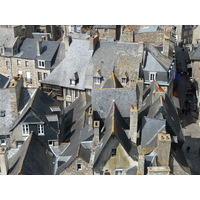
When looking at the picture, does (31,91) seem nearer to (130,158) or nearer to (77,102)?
(77,102)

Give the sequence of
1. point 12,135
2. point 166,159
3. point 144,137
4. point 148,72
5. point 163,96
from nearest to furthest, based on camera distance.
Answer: point 166,159
point 144,137
point 12,135
point 163,96
point 148,72

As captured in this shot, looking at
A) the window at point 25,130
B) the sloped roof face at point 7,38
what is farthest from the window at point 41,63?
the window at point 25,130

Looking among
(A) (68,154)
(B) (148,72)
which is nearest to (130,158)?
(A) (68,154)

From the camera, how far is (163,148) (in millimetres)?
22234

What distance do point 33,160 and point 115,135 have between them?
5863mm

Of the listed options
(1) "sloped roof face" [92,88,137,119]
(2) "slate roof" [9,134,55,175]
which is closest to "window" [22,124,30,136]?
(2) "slate roof" [9,134,55,175]

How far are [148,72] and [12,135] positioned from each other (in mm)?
18378

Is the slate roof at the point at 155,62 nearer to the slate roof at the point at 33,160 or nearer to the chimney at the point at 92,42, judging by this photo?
the chimney at the point at 92,42

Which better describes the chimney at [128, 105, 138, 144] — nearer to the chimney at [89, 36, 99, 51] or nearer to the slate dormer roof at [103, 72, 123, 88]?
the slate dormer roof at [103, 72, 123, 88]

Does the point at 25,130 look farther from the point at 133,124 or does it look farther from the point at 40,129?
the point at 133,124

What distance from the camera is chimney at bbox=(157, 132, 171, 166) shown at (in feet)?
71.9

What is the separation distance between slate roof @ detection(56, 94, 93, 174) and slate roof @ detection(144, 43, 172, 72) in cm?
947

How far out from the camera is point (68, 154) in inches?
1021

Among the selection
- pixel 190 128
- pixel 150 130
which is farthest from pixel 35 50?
pixel 150 130
